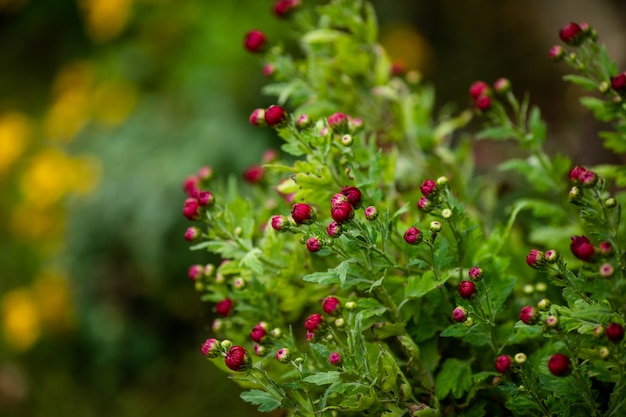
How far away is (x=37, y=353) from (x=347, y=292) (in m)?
2.05

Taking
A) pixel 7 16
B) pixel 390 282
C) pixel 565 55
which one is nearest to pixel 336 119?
pixel 390 282

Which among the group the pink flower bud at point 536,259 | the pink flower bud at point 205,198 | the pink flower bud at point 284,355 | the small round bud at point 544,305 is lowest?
the pink flower bud at point 284,355

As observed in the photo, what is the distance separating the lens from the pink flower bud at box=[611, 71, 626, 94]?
0.78 meters

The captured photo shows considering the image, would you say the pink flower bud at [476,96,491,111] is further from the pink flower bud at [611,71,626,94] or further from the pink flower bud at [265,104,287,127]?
the pink flower bud at [265,104,287,127]

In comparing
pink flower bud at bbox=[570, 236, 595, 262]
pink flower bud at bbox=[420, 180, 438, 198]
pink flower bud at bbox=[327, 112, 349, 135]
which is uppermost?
pink flower bud at bbox=[327, 112, 349, 135]

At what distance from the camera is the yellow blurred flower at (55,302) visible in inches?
97.4

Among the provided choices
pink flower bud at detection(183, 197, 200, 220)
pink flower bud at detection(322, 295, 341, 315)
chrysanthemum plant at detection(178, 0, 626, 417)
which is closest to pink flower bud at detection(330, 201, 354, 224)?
chrysanthemum plant at detection(178, 0, 626, 417)

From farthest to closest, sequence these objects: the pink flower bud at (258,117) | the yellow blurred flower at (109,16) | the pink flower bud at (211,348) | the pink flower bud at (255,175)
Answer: the yellow blurred flower at (109,16) → the pink flower bud at (255,175) → the pink flower bud at (258,117) → the pink flower bud at (211,348)

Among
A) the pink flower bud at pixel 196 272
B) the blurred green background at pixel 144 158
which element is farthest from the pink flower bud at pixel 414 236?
the blurred green background at pixel 144 158

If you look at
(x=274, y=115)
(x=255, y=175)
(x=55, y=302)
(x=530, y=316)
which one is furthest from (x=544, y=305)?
(x=55, y=302)

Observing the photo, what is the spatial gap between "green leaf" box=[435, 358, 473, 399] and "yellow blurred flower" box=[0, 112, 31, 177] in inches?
109

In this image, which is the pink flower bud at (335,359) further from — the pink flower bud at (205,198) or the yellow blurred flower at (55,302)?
the yellow blurred flower at (55,302)

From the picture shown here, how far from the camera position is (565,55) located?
842mm

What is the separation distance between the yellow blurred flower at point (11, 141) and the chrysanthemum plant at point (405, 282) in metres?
2.39
